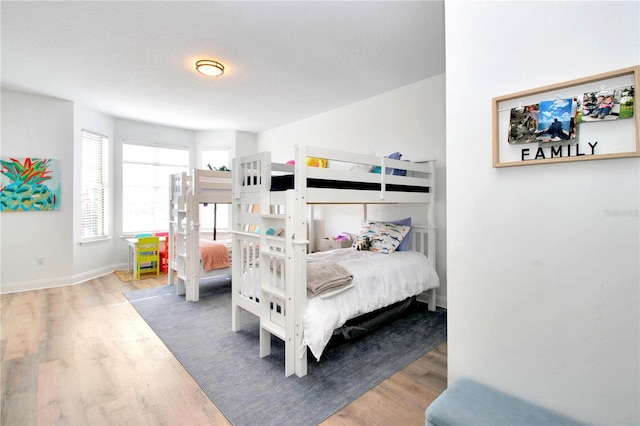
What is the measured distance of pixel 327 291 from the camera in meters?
2.05

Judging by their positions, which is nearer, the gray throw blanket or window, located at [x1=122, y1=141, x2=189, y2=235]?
the gray throw blanket

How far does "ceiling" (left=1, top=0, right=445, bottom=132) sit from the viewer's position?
2.15m

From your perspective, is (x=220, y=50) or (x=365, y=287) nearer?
(x=365, y=287)

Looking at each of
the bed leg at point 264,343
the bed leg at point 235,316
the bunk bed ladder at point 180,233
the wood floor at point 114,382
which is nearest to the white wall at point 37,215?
the wood floor at point 114,382

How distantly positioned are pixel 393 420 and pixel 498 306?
34.8 inches

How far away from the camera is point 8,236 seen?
147 inches

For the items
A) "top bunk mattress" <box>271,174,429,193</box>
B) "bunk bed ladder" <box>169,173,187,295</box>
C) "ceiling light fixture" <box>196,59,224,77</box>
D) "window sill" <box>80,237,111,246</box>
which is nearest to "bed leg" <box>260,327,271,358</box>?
"top bunk mattress" <box>271,174,429,193</box>

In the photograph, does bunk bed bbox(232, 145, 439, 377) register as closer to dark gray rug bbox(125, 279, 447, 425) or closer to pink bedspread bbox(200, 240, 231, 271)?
dark gray rug bbox(125, 279, 447, 425)

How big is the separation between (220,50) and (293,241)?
1.96 metres

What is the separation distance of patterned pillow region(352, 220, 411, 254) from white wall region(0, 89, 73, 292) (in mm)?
4037

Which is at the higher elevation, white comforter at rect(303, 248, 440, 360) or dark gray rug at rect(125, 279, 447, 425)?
white comforter at rect(303, 248, 440, 360)

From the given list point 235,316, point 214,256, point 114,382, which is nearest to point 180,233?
point 214,256

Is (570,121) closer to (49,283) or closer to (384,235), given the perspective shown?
(384,235)

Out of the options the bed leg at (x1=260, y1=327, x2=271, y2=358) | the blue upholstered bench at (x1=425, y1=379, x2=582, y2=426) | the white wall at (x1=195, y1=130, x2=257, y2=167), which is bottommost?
the bed leg at (x1=260, y1=327, x2=271, y2=358)
